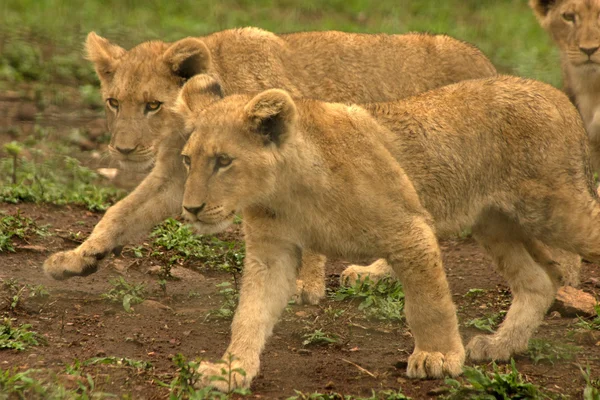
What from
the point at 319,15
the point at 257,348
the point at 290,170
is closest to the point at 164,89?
the point at 290,170

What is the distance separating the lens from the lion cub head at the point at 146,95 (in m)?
6.20

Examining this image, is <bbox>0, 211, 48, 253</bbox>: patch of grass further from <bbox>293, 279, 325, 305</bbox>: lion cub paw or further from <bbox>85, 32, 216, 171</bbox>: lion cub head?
<bbox>293, 279, 325, 305</bbox>: lion cub paw

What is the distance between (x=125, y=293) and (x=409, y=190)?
1803 millimetres

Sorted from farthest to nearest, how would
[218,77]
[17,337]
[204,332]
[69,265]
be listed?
1. [218,77]
2. [69,265]
3. [204,332]
4. [17,337]

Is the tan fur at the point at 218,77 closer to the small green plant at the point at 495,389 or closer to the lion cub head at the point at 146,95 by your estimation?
the lion cub head at the point at 146,95

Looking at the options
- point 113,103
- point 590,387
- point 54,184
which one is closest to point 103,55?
point 113,103

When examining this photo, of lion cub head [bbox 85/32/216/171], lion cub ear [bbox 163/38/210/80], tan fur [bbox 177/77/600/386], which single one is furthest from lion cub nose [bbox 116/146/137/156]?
tan fur [bbox 177/77/600/386]

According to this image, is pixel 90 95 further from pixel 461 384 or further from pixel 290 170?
pixel 461 384

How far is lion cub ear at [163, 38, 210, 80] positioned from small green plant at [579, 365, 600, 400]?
2.85m

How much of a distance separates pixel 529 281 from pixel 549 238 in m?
0.27

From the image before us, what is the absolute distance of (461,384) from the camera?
183 inches

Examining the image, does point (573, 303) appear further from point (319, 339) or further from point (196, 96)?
point (196, 96)

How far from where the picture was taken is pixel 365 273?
22.0 ft

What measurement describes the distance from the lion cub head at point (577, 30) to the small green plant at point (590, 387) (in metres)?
3.56
